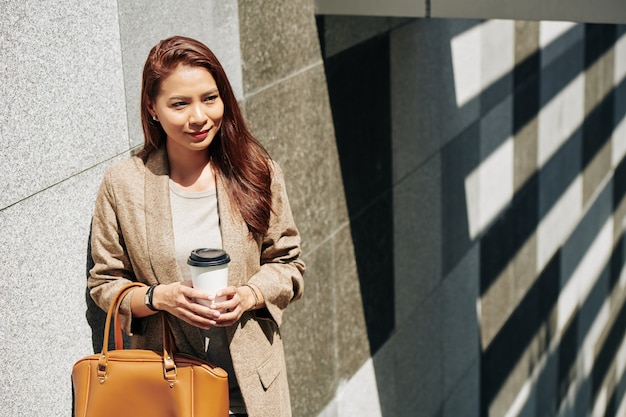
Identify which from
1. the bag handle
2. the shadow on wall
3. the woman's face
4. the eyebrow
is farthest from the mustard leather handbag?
the shadow on wall

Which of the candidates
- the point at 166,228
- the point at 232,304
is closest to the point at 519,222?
the point at 166,228

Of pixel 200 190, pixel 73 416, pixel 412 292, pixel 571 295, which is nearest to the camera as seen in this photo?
pixel 200 190

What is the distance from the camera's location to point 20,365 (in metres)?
3.99

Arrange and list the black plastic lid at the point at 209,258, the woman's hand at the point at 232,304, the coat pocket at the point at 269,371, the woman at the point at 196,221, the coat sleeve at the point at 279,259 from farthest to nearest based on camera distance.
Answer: the coat pocket at the point at 269,371 → the coat sleeve at the point at 279,259 → the woman at the point at 196,221 → the woman's hand at the point at 232,304 → the black plastic lid at the point at 209,258

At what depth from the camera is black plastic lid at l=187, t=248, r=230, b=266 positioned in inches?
136

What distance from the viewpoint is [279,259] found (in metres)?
4.07

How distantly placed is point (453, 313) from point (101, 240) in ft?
19.2

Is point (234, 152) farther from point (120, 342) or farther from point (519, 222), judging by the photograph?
point (519, 222)

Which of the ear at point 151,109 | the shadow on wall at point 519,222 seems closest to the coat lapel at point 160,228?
the ear at point 151,109

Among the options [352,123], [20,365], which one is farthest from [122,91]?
[352,123]

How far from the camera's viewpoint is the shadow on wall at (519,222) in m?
7.22

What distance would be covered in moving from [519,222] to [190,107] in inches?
313

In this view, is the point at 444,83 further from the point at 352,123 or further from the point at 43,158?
the point at 43,158

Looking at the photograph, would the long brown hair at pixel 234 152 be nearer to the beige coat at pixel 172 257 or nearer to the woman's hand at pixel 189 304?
the beige coat at pixel 172 257
